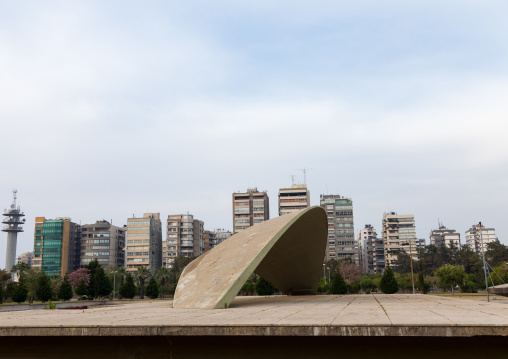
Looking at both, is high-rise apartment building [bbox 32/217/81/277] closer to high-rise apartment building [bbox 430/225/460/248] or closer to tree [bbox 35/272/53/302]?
tree [bbox 35/272/53/302]

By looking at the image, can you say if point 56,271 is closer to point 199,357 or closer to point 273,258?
point 273,258

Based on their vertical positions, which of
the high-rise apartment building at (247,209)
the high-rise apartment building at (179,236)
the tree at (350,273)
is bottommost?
the tree at (350,273)

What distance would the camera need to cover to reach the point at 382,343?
6965 millimetres

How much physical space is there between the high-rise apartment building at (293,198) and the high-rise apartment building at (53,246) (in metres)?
51.8

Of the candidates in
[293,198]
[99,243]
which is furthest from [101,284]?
[293,198]

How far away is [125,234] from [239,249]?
10446 centimetres

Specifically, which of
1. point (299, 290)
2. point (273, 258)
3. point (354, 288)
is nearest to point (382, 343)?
point (273, 258)

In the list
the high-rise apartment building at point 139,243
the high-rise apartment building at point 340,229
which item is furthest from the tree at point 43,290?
the high-rise apartment building at point 340,229

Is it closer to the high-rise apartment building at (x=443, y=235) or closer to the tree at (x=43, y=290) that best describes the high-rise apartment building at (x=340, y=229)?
the high-rise apartment building at (x=443, y=235)

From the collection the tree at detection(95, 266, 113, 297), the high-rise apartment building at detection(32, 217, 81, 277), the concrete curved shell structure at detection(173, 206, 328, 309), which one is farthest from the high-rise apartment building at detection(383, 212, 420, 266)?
the concrete curved shell structure at detection(173, 206, 328, 309)

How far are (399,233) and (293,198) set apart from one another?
30.8 m

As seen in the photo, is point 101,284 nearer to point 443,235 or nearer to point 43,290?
point 43,290

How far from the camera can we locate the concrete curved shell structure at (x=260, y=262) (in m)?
13.2

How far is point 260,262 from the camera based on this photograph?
18.2 metres
